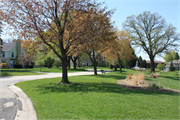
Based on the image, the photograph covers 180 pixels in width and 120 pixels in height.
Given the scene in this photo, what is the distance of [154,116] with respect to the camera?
17.7ft

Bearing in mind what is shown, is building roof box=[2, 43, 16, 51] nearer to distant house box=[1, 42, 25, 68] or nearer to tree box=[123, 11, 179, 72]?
distant house box=[1, 42, 25, 68]

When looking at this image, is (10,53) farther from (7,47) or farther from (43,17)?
(43,17)

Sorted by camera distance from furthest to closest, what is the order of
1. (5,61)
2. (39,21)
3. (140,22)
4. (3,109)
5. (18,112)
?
1. (5,61)
2. (140,22)
3. (39,21)
4. (3,109)
5. (18,112)

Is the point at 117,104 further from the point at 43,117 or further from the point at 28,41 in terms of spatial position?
the point at 28,41

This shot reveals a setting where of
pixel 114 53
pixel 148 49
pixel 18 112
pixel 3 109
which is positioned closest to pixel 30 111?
pixel 18 112

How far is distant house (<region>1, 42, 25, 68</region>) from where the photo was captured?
39750 mm

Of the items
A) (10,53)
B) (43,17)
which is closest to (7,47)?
(10,53)

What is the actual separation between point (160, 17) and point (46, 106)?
30542 mm

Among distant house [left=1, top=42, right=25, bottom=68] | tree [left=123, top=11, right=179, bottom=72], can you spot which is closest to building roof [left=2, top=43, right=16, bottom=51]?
distant house [left=1, top=42, right=25, bottom=68]

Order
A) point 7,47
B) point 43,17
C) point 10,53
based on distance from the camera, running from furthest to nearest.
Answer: point 7,47 → point 10,53 → point 43,17

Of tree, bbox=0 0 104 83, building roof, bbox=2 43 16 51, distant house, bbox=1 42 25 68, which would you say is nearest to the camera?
tree, bbox=0 0 104 83

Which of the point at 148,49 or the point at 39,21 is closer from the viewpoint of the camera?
the point at 39,21

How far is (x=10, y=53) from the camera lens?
40312 millimetres

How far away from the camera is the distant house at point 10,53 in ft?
130
